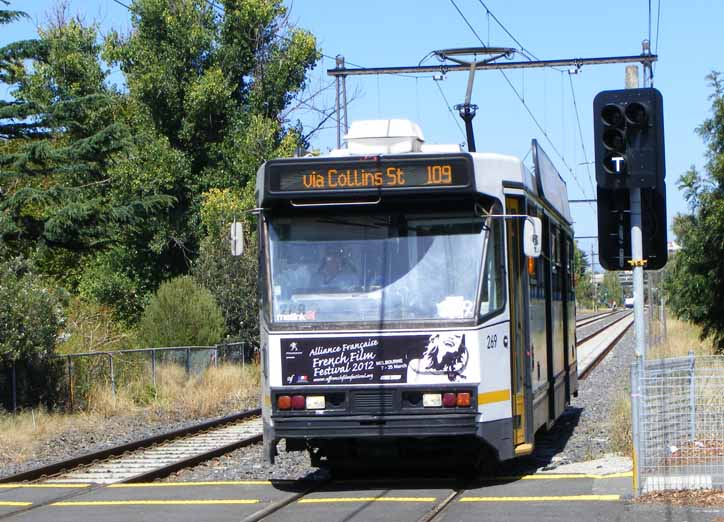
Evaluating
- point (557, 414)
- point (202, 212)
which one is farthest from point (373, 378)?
point (202, 212)

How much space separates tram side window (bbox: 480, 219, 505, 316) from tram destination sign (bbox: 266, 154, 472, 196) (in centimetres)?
58

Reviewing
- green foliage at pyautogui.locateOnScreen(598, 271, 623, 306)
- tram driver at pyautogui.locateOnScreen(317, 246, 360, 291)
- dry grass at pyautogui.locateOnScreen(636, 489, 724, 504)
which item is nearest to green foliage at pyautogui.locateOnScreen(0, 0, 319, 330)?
tram driver at pyautogui.locateOnScreen(317, 246, 360, 291)

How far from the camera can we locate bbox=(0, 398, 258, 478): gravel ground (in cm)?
1598

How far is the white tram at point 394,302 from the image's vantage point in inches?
429

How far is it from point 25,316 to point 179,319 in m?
9.12

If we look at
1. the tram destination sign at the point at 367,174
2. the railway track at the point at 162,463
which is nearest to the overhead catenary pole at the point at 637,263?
the tram destination sign at the point at 367,174

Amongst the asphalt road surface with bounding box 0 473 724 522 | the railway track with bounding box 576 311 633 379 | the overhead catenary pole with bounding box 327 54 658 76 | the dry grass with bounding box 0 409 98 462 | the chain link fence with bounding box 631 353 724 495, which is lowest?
the railway track with bounding box 576 311 633 379

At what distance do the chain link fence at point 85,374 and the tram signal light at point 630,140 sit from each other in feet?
44.1

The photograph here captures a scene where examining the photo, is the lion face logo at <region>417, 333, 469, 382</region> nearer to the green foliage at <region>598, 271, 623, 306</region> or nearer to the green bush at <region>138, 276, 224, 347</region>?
the green bush at <region>138, 276, 224, 347</region>

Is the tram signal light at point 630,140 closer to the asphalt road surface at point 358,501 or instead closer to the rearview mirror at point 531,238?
the rearview mirror at point 531,238

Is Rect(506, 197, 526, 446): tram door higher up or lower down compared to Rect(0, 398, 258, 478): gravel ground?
higher up

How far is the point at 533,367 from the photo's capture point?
489 inches

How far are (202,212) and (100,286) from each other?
5094mm

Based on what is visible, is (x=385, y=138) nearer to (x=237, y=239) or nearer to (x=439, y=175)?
(x=439, y=175)
